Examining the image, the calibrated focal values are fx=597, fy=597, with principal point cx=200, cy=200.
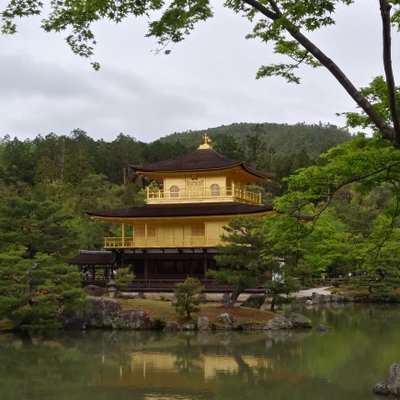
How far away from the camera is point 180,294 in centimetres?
2192

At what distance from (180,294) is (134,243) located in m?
10.0

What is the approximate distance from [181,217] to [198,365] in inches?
602

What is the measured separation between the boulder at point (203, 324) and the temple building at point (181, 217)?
7.54 metres

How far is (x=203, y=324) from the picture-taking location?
2208 centimetres

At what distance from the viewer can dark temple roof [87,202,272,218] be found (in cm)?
2948

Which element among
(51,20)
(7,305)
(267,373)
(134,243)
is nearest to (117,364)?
(267,373)

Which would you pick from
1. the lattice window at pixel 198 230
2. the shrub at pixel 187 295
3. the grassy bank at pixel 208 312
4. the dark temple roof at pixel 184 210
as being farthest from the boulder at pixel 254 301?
the lattice window at pixel 198 230

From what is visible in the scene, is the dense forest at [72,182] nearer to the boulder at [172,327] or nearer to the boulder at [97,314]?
the boulder at [97,314]

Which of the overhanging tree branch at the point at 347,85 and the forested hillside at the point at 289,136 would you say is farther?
the forested hillside at the point at 289,136

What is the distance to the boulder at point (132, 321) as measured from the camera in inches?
884

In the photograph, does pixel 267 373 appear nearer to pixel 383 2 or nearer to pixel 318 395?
pixel 318 395

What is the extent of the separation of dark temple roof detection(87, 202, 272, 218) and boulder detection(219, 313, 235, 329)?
24.4 feet

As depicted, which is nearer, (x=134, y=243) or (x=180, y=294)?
(x=180, y=294)

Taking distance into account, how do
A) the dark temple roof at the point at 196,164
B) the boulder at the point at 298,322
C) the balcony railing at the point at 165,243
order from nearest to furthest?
1. the boulder at the point at 298,322
2. the balcony railing at the point at 165,243
3. the dark temple roof at the point at 196,164
